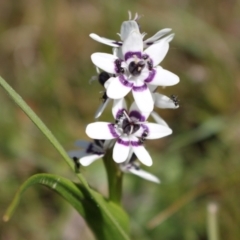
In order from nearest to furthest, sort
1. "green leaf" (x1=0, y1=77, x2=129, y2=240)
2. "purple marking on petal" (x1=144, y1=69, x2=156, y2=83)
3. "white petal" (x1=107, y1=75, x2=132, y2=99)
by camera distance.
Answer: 1. "green leaf" (x1=0, y1=77, x2=129, y2=240)
2. "white petal" (x1=107, y1=75, x2=132, y2=99)
3. "purple marking on petal" (x1=144, y1=69, x2=156, y2=83)

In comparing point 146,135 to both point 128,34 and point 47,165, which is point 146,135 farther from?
point 47,165

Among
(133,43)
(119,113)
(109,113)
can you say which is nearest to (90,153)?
(119,113)

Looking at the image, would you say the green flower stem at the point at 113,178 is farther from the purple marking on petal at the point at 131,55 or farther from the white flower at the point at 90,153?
the purple marking on petal at the point at 131,55

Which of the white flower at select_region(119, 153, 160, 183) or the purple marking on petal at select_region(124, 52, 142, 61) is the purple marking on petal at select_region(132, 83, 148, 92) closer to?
the purple marking on petal at select_region(124, 52, 142, 61)

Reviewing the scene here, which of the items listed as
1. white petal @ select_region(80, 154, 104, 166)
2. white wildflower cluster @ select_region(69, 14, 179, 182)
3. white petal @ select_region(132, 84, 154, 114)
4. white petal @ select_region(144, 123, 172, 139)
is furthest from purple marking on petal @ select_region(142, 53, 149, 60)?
white petal @ select_region(80, 154, 104, 166)

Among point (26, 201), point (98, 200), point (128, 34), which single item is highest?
point (128, 34)

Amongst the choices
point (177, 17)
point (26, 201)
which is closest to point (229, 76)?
point (177, 17)

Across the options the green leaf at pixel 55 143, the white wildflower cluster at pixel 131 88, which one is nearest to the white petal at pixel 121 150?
the white wildflower cluster at pixel 131 88
